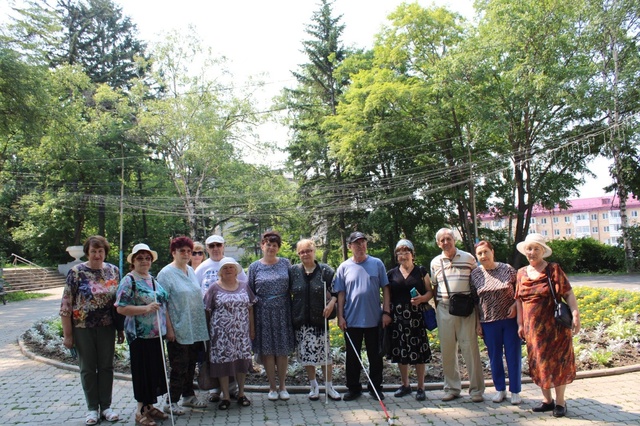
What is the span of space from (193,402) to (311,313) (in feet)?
4.81

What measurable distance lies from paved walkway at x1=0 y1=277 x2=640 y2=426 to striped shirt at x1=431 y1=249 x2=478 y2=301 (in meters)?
1.07

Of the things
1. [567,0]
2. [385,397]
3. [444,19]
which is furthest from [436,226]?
[385,397]

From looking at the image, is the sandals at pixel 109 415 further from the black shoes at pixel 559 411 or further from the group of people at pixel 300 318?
the black shoes at pixel 559 411

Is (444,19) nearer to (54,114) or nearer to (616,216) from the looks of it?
(54,114)

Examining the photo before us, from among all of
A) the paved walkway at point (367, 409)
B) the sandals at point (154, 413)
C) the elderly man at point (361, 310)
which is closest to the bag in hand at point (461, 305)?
the elderly man at point (361, 310)

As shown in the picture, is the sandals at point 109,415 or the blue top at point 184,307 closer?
the sandals at point 109,415

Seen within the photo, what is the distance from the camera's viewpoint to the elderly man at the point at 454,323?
15.2ft

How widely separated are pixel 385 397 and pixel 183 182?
24973 mm

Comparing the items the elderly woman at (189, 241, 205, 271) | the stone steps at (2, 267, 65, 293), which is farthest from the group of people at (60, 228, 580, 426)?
the stone steps at (2, 267, 65, 293)

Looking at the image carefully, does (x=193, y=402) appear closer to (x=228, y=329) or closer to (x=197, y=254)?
(x=228, y=329)

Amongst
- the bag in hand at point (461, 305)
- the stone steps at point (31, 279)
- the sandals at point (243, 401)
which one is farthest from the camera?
the stone steps at point (31, 279)

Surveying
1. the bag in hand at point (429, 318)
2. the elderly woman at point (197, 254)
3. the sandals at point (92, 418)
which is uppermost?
the elderly woman at point (197, 254)

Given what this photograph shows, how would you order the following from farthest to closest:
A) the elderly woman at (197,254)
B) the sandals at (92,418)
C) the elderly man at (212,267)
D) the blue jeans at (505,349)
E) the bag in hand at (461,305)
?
the elderly woman at (197,254)
the elderly man at (212,267)
the bag in hand at (461,305)
the blue jeans at (505,349)
the sandals at (92,418)

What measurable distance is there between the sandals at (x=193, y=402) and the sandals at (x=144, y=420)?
0.53 metres
